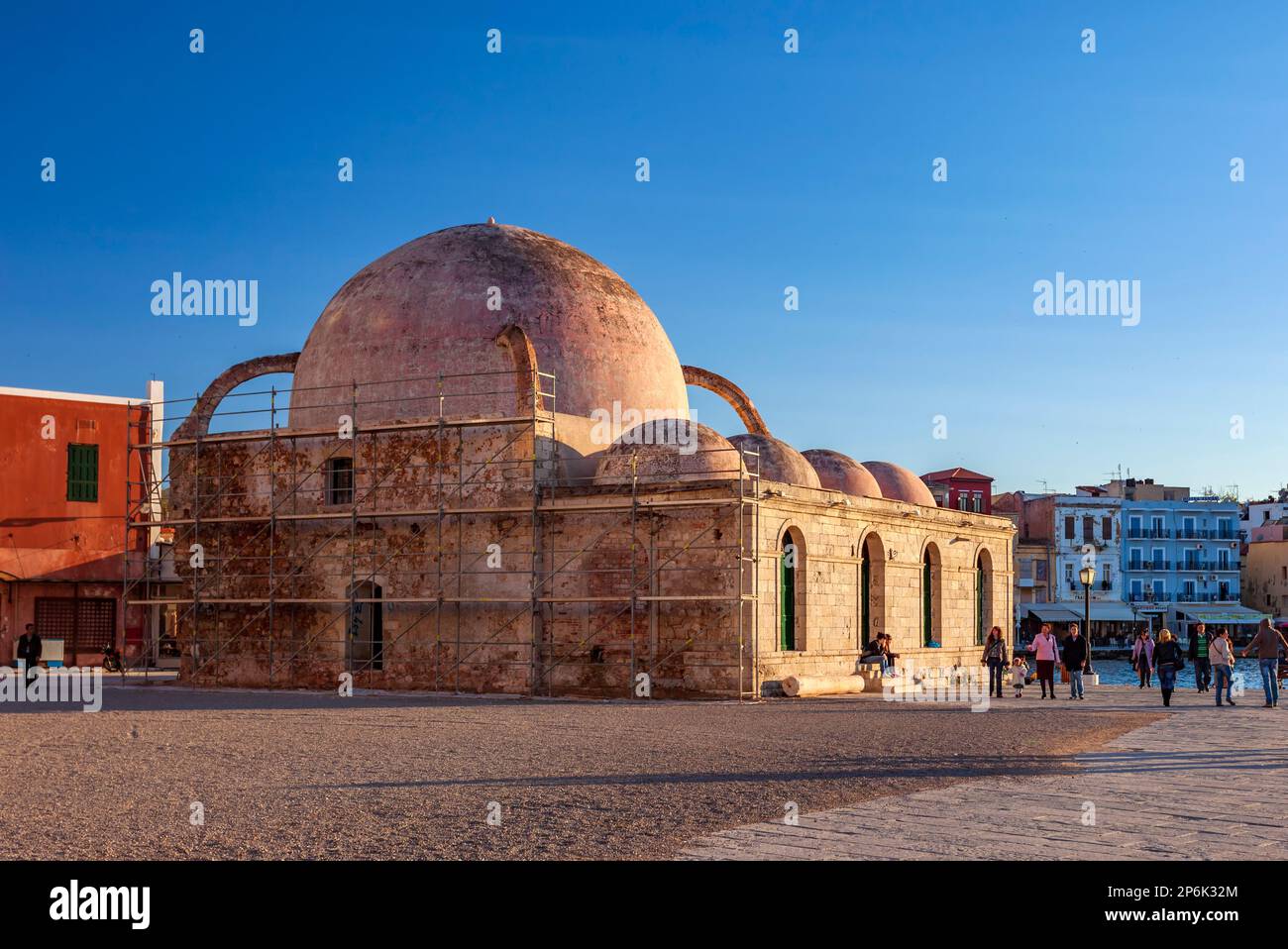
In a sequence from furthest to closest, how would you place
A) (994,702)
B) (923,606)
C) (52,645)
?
(52,645) → (923,606) → (994,702)

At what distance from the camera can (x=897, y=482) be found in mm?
30250

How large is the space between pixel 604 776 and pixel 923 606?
17.5 metres

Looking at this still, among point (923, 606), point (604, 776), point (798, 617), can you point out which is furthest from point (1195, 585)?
point (604, 776)

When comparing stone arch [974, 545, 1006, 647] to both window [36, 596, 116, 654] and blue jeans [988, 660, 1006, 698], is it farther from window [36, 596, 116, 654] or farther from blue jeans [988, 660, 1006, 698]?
window [36, 596, 116, 654]

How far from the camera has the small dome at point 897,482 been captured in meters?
30.0

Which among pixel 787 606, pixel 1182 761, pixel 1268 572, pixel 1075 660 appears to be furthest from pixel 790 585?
pixel 1268 572

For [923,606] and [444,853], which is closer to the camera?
[444,853]

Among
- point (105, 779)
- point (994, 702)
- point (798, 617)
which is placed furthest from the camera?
point (798, 617)

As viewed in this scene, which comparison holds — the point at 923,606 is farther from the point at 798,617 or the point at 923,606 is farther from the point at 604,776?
the point at 604,776

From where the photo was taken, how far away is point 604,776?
10.3 metres

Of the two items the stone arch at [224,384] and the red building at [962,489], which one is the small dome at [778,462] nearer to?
the stone arch at [224,384]

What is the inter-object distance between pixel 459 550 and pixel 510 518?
40.1 inches

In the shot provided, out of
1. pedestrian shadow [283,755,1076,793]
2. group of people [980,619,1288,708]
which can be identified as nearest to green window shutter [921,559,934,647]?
group of people [980,619,1288,708]

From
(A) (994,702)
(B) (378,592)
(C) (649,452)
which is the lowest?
(A) (994,702)
